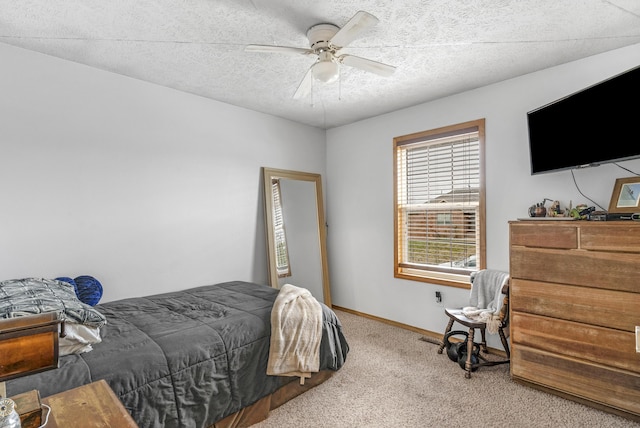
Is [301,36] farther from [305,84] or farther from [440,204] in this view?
[440,204]

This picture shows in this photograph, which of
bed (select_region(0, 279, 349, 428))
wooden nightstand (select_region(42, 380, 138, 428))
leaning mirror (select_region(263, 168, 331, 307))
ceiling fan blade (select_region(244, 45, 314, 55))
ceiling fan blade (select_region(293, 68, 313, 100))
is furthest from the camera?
leaning mirror (select_region(263, 168, 331, 307))

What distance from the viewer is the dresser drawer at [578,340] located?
82.2 inches

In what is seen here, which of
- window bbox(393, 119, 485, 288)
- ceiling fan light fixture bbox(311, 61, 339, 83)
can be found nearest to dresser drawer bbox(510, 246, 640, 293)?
window bbox(393, 119, 485, 288)

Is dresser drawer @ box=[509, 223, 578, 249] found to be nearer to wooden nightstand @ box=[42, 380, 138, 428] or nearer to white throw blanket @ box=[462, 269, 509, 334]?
white throw blanket @ box=[462, 269, 509, 334]

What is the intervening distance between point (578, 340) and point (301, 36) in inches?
111

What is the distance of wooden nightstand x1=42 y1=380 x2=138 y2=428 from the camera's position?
929 mm

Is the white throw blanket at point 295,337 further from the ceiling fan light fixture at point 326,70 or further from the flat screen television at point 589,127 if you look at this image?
the flat screen television at point 589,127

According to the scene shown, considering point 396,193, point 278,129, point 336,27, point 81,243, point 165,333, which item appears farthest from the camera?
point 278,129

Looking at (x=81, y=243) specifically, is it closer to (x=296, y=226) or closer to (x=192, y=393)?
(x=192, y=393)

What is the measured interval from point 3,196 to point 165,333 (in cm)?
162

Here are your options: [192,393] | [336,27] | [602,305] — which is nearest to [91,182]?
[192,393]

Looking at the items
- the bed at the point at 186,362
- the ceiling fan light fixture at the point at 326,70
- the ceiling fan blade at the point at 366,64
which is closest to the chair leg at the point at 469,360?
the bed at the point at 186,362

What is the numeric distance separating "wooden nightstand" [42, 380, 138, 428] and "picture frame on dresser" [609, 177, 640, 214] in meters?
3.04

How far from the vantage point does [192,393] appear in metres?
1.82
